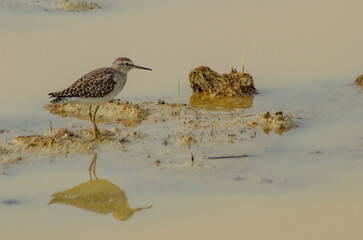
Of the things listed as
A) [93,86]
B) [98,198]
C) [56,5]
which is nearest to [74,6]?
[56,5]

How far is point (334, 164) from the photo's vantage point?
891 centimetres

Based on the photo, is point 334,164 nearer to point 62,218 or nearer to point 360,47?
point 62,218

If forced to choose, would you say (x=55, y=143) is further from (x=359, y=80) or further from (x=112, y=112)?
(x=359, y=80)

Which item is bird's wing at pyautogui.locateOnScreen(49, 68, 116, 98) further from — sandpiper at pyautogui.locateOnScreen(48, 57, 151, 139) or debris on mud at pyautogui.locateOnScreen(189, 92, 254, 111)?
debris on mud at pyautogui.locateOnScreen(189, 92, 254, 111)

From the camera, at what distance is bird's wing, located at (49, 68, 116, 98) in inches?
392

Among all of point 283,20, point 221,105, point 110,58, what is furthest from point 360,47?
point 110,58

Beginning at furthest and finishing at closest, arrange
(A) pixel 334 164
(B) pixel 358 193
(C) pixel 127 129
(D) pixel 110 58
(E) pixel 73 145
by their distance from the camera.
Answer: (D) pixel 110 58
(C) pixel 127 129
(E) pixel 73 145
(A) pixel 334 164
(B) pixel 358 193

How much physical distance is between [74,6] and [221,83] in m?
7.44

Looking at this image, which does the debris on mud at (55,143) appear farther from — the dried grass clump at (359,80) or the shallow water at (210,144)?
the dried grass clump at (359,80)

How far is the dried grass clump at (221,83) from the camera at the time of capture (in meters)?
12.3

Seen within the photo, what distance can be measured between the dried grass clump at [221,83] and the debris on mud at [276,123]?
1720 mm

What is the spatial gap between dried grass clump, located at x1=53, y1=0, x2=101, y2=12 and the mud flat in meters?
6.92

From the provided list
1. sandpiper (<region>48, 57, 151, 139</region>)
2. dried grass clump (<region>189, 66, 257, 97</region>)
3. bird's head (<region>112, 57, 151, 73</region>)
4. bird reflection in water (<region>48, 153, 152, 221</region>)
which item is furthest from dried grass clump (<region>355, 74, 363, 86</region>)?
bird reflection in water (<region>48, 153, 152, 221</region>)

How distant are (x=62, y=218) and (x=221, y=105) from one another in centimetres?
530
